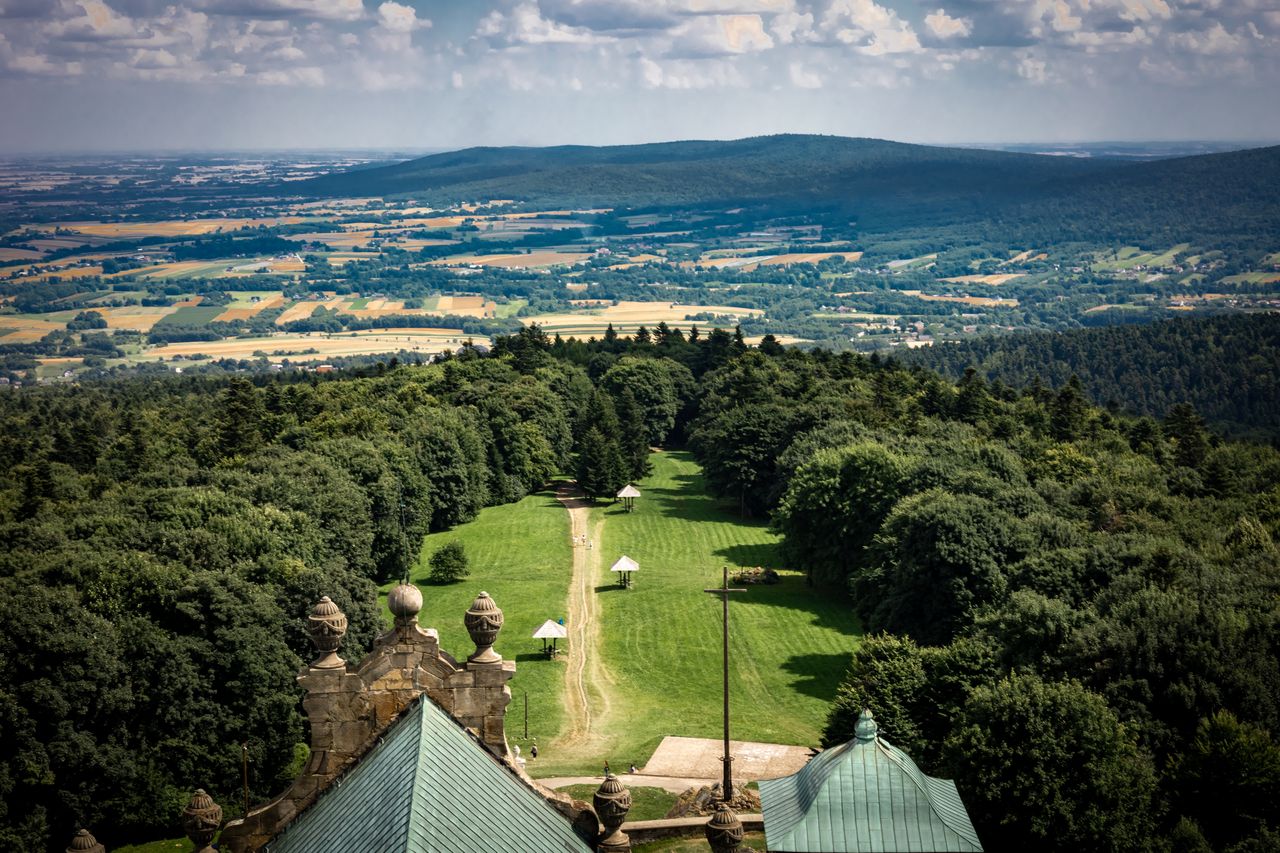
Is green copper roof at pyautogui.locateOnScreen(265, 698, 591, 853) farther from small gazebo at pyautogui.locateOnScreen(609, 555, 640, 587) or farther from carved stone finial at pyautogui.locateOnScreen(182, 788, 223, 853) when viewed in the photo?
small gazebo at pyautogui.locateOnScreen(609, 555, 640, 587)

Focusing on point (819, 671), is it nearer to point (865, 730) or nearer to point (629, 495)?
point (629, 495)

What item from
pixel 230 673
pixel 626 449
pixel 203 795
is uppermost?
pixel 203 795

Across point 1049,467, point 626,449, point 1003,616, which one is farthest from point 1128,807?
point 626,449

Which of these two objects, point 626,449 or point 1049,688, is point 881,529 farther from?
point 626,449

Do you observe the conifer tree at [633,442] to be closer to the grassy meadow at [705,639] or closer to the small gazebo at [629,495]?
the small gazebo at [629,495]

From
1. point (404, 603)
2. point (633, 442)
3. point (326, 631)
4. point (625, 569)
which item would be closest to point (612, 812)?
point (404, 603)

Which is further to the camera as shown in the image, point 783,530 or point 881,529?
point 783,530

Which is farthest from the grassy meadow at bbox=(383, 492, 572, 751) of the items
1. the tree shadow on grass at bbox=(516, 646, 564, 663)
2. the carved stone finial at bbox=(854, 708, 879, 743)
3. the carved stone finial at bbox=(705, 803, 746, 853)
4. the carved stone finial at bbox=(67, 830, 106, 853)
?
the carved stone finial at bbox=(705, 803, 746, 853)
